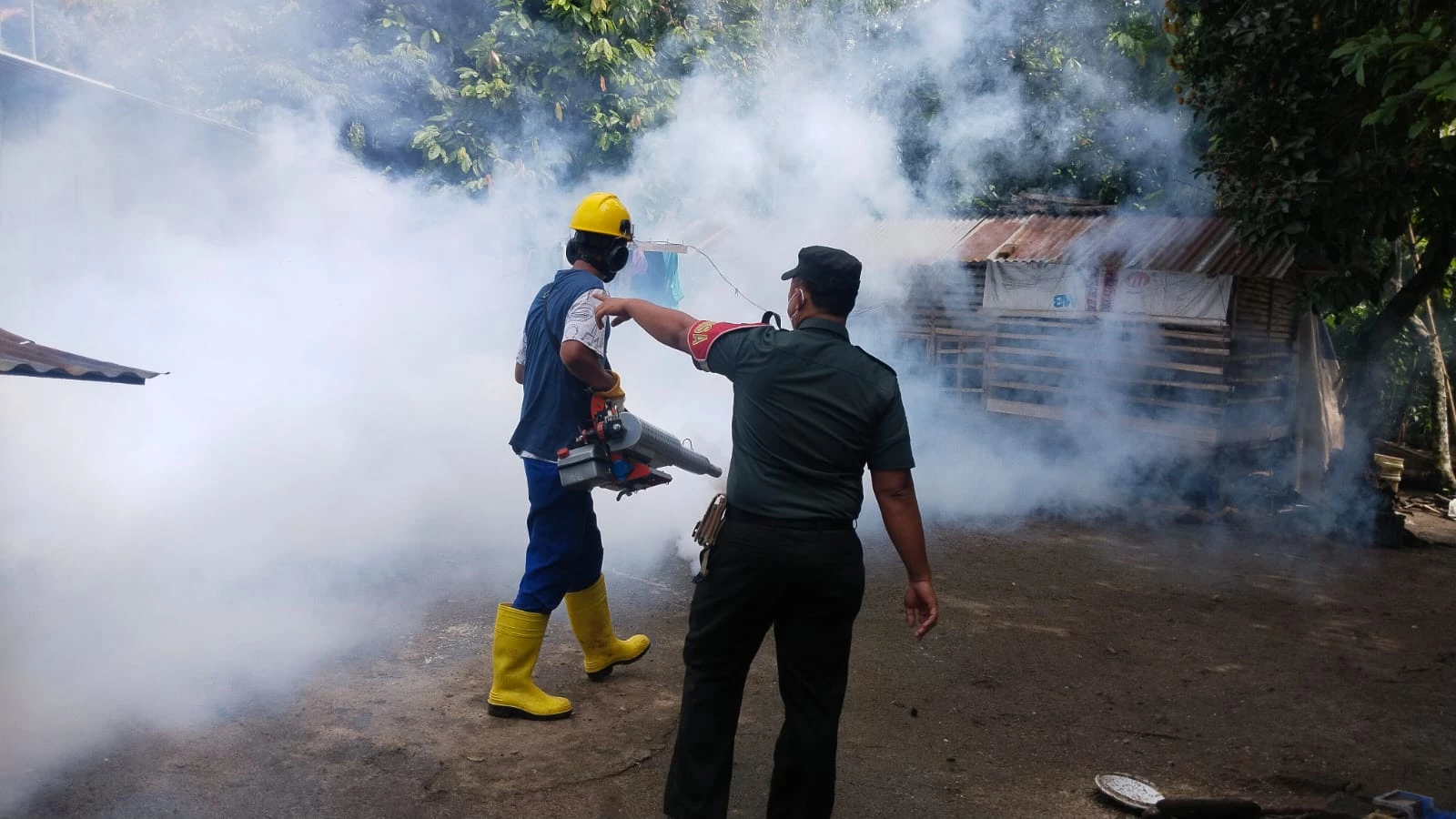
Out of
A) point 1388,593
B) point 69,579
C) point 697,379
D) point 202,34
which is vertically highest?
point 202,34

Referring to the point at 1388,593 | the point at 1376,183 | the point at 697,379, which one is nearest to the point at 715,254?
the point at 697,379

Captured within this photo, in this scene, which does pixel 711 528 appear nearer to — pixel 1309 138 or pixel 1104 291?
pixel 1309 138

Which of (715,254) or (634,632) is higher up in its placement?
(715,254)

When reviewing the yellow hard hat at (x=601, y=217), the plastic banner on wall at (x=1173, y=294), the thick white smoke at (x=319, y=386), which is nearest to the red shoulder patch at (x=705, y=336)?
the yellow hard hat at (x=601, y=217)

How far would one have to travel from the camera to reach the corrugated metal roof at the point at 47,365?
311 cm

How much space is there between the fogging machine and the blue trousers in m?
0.09

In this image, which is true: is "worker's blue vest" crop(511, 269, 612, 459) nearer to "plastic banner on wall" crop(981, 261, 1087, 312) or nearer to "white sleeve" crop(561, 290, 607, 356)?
"white sleeve" crop(561, 290, 607, 356)

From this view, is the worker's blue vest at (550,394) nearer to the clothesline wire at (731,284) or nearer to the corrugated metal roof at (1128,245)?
the corrugated metal roof at (1128,245)

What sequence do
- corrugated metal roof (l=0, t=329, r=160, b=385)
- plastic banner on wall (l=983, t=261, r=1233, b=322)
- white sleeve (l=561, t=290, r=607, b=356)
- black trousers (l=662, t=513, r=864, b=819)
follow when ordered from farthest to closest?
plastic banner on wall (l=983, t=261, r=1233, b=322)
white sleeve (l=561, t=290, r=607, b=356)
corrugated metal roof (l=0, t=329, r=160, b=385)
black trousers (l=662, t=513, r=864, b=819)

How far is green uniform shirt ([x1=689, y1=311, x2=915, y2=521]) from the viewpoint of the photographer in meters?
2.67

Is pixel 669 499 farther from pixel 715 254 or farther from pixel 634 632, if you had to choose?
pixel 715 254

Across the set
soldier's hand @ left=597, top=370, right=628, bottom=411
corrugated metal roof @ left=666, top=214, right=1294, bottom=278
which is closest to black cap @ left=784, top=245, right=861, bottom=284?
soldier's hand @ left=597, top=370, right=628, bottom=411

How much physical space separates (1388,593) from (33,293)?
29.4 feet

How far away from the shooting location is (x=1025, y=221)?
1103 cm
